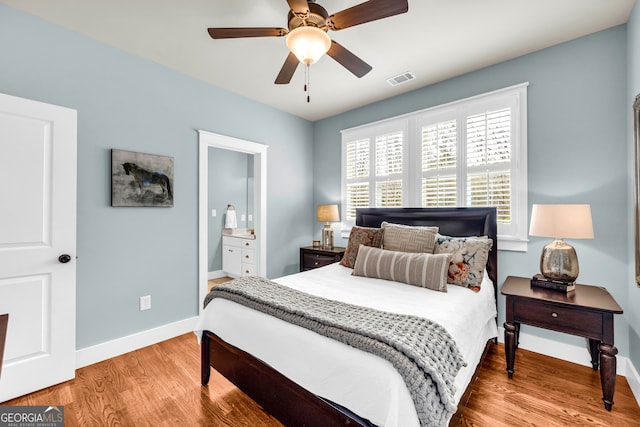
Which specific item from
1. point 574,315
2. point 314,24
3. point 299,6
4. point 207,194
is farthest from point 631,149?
point 207,194

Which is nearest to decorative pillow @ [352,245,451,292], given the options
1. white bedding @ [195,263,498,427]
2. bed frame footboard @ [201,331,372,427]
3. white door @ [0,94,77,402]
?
white bedding @ [195,263,498,427]

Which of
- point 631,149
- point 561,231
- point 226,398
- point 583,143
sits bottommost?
point 226,398

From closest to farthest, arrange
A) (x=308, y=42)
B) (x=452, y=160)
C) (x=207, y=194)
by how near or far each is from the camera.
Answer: (x=308, y=42)
(x=452, y=160)
(x=207, y=194)

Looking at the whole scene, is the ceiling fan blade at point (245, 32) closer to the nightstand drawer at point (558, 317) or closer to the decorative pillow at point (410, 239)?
the decorative pillow at point (410, 239)

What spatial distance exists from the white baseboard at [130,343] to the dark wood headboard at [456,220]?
2461 millimetres

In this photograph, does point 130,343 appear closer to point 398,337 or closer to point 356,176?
point 398,337

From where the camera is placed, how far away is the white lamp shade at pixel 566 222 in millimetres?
2047

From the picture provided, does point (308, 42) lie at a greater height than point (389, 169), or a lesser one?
greater

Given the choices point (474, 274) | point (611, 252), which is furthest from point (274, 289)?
point (611, 252)

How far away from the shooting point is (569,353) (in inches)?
95.8

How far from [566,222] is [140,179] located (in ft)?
11.7

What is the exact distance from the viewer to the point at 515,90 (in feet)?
8.80

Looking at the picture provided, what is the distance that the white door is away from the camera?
77.3 inches

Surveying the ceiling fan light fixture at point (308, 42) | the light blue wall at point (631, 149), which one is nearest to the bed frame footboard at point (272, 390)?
the ceiling fan light fixture at point (308, 42)
